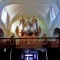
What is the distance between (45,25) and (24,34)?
319 centimetres

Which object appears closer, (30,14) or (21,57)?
(21,57)

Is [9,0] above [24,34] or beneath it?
above

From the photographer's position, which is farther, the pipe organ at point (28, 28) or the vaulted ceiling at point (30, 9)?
the pipe organ at point (28, 28)

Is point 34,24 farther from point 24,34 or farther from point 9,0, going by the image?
point 9,0

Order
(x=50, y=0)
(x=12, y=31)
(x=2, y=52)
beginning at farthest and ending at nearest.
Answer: (x=12, y=31), (x=50, y=0), (x=2, y=52)

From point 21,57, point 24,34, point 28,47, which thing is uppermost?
point 24,34

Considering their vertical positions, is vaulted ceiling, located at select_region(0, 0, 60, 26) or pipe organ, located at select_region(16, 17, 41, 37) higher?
vaulted ceiling, located at select_region(0, 0, 60, 26)

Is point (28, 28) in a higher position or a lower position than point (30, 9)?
lower

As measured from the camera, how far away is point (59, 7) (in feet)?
45.9

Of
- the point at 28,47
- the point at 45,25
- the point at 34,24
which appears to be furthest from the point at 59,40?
the point at 45,25

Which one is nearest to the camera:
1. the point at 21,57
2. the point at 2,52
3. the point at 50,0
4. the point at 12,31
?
the point at 2,52

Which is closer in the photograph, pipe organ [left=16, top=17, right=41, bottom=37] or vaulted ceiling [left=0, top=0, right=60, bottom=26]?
vaulted ceiling [left=0, top=0, right=60, bottom=26]

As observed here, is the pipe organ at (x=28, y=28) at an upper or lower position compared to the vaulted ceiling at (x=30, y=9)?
lower

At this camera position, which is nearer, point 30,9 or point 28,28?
point 28,28
